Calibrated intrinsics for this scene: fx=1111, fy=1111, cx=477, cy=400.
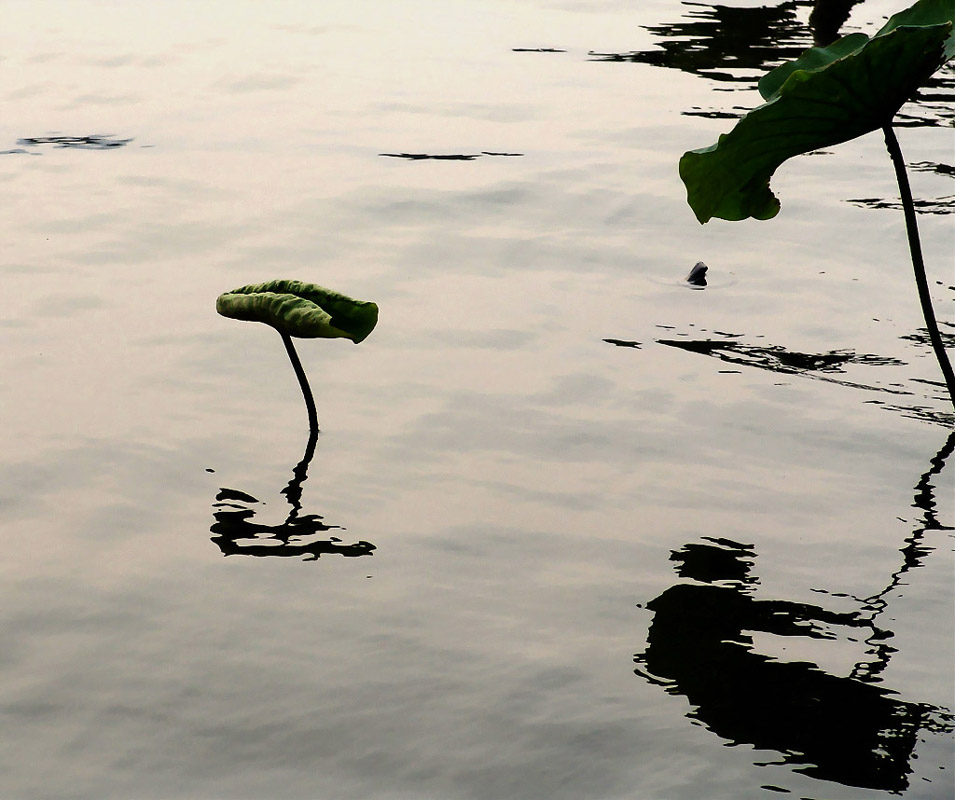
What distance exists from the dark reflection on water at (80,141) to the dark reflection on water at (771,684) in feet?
13.1

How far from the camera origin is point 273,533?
2861 millimetres

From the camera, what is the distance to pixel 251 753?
7.13ft

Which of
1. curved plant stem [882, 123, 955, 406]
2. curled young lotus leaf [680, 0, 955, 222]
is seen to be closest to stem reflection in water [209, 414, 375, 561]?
curled young lotus leaf [680, 0, 955, 222]

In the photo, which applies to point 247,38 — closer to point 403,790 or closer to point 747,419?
point 747,419

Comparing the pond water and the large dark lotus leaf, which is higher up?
the large dark lotus leaf

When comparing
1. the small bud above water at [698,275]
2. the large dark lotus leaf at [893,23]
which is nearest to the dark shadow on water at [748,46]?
the small bud above water at [698,275]

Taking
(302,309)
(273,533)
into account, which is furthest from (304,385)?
(273,533)

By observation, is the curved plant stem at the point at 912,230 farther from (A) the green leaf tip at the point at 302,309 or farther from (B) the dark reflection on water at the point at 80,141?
(B) the dark reflection on water at the point at 80,141

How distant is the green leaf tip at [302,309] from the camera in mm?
2879

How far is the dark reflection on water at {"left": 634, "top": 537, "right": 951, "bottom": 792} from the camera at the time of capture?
2.16 meters

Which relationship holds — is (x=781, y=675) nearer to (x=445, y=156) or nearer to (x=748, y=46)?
(x=445, y=156)

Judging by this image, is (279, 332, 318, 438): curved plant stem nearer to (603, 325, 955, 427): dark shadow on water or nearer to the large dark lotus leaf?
(603, 325, 955, 427): dark shadow on water

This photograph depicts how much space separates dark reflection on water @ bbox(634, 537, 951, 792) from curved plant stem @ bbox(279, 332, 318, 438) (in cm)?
114

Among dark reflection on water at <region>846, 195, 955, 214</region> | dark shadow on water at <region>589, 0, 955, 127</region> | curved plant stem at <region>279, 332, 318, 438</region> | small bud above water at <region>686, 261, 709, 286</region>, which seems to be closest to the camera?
curved plant stem at <region>279, 332, 318, 438</region>
